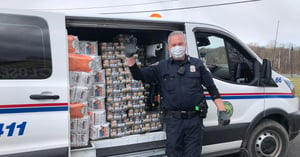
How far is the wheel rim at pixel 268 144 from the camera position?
3.87 meters

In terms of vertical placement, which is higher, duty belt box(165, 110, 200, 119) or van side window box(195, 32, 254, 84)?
van side window box(195, 32, 254, 84)

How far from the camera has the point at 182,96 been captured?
→ 9.16 ft

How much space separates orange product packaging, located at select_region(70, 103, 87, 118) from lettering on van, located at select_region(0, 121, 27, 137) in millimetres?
474

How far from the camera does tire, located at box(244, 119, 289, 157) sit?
12.5 feet

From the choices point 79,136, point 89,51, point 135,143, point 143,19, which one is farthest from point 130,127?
point 143,19

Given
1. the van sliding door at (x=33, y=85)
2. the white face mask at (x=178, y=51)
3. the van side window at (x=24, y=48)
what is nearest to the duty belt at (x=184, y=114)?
the white face mask at (x=178, y=51)

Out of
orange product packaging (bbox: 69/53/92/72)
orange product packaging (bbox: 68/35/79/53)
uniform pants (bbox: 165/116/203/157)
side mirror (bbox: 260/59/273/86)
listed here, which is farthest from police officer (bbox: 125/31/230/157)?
side mirror (bbox: 260/59/273/86)

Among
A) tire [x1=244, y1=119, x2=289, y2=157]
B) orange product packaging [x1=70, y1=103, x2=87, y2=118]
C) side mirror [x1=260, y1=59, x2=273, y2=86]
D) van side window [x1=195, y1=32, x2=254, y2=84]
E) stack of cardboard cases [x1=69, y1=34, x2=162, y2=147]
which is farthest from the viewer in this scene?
tire [x1=244, y1=119, x2=289, y2=157]

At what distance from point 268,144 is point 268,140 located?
0.23 feet

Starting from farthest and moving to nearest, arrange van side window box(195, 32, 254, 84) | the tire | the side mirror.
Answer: the tire < van side window box(195, 32, 254, 84) < the side mirror

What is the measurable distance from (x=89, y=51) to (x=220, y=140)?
2.06 m

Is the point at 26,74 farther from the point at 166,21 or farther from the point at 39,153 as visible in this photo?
the point at 166,21

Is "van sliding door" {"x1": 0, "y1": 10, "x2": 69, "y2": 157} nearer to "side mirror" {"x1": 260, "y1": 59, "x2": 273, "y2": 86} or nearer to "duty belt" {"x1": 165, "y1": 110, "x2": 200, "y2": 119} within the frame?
"duty belt" {"x1": 165, "y1": 110, "x2": 200, "y2": 119}

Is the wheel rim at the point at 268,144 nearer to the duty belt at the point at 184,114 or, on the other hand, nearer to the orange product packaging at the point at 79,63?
the duty belt at the point at 184,114
